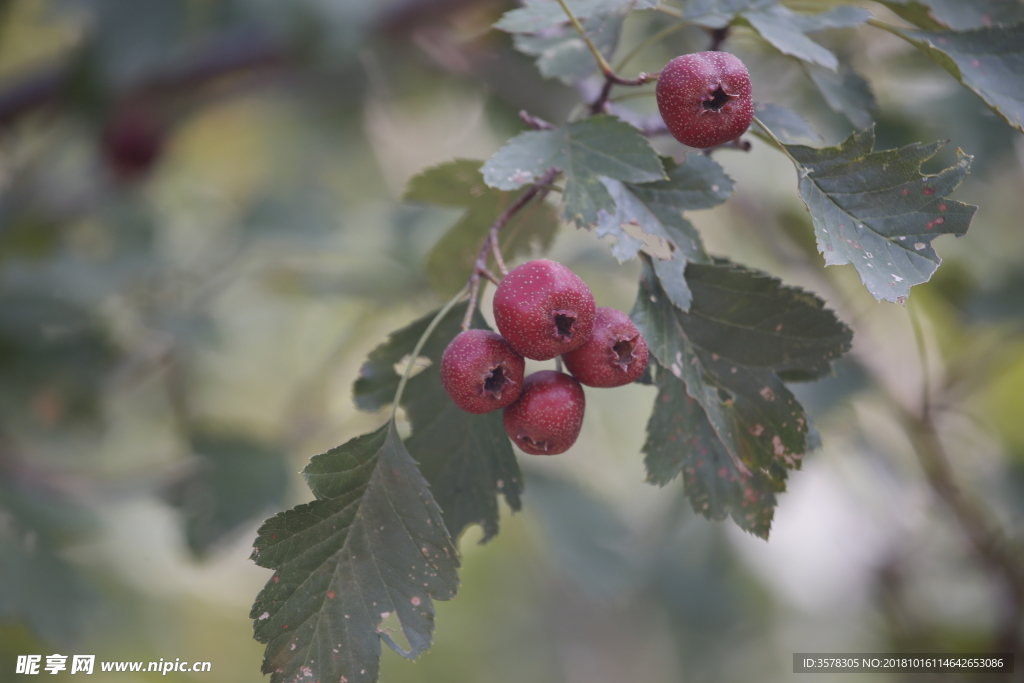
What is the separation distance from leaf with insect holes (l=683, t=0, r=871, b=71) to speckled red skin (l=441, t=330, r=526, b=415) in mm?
492

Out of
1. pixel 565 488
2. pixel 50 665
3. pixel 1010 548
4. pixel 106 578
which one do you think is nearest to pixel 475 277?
pixel 565 488

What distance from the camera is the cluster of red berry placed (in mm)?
786

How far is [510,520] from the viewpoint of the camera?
323 centimetres

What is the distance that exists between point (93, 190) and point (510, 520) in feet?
6.82

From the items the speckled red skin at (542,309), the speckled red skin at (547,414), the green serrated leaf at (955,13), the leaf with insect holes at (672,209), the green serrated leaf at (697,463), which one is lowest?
the green serrated leaf at (697,463)

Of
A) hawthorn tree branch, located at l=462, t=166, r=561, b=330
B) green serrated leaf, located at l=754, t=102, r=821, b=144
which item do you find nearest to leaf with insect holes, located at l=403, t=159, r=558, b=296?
hawthorn tree branch, located at l=462, t=166, r=561, b=330

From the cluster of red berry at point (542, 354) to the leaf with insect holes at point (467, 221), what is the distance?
277mm

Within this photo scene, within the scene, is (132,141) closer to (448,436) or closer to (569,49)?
(569,49)

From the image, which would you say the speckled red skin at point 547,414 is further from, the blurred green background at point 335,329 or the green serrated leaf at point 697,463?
the blurred green background at point 335,329

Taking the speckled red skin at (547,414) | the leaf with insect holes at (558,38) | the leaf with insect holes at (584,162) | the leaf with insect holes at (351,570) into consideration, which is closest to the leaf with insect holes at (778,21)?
the leaf with insect holes at (558,38)

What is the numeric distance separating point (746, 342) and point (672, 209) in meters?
0.18

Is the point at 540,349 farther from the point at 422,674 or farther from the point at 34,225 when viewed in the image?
the point at 422,674

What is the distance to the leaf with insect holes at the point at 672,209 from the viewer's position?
2.79ft

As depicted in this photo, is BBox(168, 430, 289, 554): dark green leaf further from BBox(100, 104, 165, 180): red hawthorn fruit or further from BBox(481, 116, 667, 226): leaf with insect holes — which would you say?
BBox(481, 116, 667, 226): leaf with insect holes
